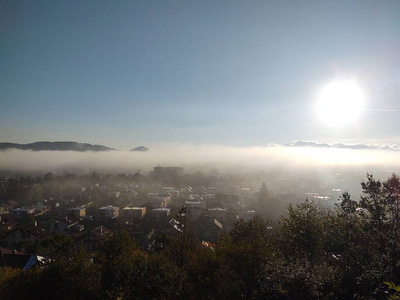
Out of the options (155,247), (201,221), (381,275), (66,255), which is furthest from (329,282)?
(201,221)

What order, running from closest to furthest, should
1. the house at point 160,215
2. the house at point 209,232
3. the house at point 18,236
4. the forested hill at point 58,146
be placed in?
the house at point 18,236 < the house at point 209,232 < the house at point 160,215 < the forested hill at point 58,146

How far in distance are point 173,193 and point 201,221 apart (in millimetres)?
28078

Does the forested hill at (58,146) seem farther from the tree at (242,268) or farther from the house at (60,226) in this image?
the tree at (242,268)

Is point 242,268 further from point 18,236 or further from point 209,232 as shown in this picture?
point 18,236

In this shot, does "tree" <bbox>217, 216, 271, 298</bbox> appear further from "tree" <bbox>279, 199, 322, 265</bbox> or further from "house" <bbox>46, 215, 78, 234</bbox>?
"house" <bbox>46, 215, 78, 234</bbox>

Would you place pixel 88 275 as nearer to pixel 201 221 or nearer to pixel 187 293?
pixel 187 293

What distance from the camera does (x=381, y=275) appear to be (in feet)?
21.8

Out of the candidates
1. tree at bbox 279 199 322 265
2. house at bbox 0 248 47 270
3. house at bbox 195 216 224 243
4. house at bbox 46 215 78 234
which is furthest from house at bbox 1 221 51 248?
tree at bbox 279 199 322 265

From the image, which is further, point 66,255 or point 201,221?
point 201,221

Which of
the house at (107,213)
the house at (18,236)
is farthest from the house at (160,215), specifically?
the house at (18,236)

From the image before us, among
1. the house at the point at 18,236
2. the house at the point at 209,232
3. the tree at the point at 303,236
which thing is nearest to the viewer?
the tree at the point at 303,236

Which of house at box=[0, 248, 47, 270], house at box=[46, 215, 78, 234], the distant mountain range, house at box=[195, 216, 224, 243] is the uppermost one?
the distant mountain range

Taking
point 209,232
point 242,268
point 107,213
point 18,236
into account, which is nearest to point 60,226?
point 18,236

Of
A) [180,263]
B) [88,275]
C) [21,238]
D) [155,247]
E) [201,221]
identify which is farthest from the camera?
[201,221]
